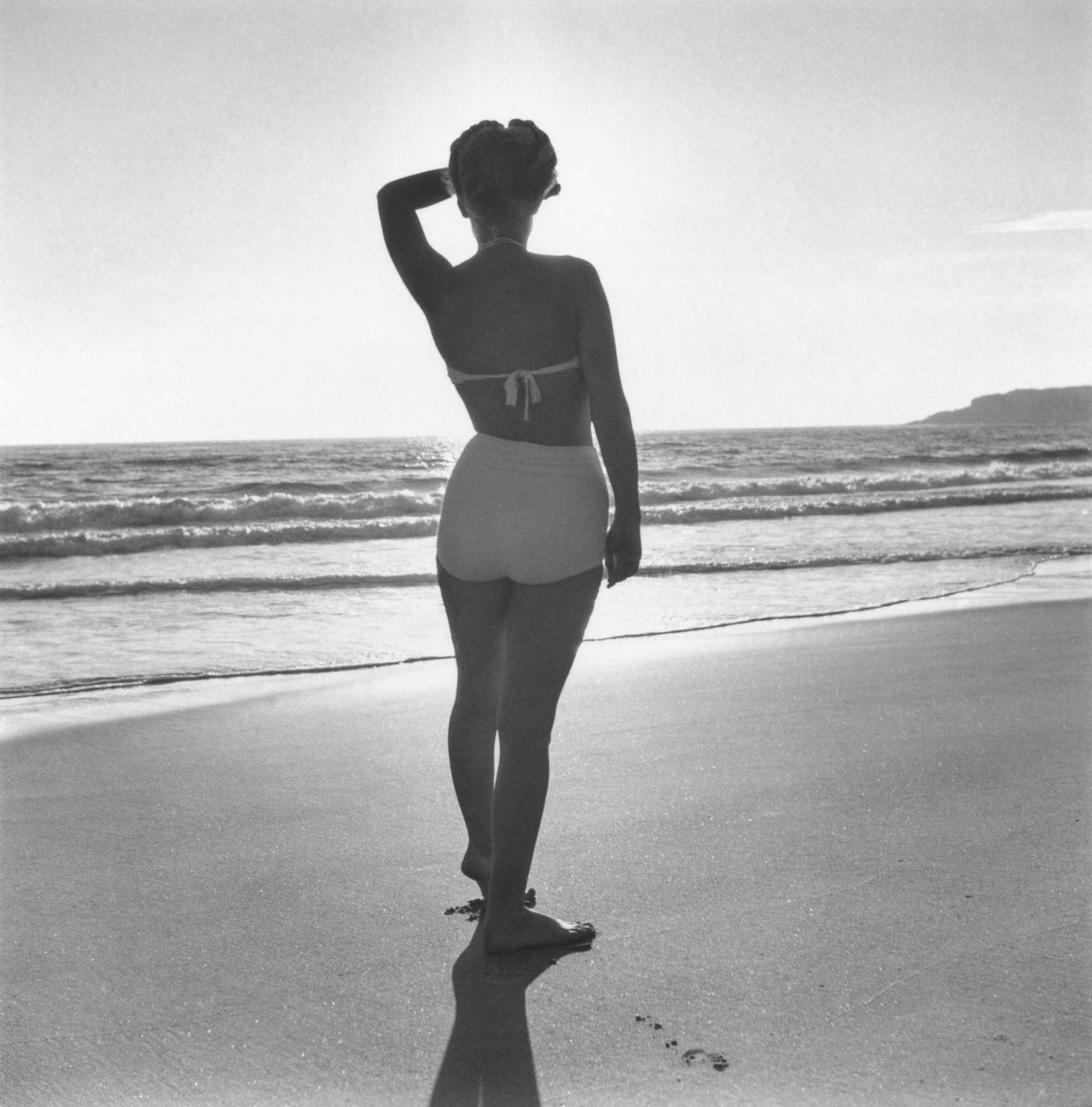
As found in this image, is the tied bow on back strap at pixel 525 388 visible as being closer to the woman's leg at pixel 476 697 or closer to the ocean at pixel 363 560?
the woman's leg at pixel 476 697

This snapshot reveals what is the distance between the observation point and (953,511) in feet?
61.8

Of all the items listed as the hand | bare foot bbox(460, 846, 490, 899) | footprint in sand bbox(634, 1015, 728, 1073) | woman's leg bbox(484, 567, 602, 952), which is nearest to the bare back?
the hand

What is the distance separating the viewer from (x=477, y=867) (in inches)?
101

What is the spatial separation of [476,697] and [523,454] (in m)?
0.54

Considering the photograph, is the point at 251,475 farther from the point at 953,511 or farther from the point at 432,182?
the point at 432,182

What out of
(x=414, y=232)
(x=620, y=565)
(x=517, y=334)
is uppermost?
(x=414, y=232)

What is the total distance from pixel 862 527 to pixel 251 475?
Answer: 2031cm

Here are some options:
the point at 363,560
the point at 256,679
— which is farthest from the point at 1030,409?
the point at 256,679

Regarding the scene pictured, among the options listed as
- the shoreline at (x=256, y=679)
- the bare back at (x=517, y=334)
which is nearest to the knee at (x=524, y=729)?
the bare back at (x=517, y=334)

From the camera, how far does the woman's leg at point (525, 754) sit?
7.62 ft

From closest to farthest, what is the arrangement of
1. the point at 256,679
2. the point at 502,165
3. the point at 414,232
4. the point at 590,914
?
the point at 502,165
the point at 414,232
the point at 590,914
the point at 256,679

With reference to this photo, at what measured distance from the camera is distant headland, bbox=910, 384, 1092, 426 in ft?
298

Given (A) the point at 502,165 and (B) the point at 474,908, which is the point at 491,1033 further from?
(A) the point at 502,165

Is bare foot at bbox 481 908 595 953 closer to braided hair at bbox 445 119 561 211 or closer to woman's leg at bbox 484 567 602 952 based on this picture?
woman's leg at bbox 484 567 602 952
